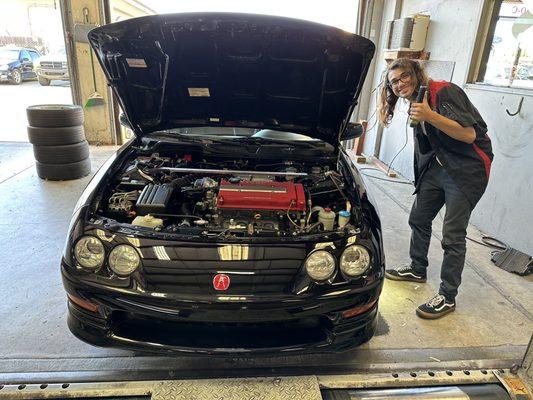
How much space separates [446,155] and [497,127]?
156 centimetres

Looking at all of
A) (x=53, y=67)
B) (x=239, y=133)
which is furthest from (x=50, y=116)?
(x=53, y=67)

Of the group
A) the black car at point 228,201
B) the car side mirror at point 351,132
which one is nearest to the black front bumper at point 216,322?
the black car at point 228,201

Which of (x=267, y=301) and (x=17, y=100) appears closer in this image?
(x=267, y=301)

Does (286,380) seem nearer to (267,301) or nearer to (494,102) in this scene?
(267,301)

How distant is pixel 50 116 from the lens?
392 centimetres

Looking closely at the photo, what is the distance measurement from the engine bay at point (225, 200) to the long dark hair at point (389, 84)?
1.62ft

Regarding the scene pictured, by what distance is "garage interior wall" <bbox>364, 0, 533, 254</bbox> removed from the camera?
2.86 metres

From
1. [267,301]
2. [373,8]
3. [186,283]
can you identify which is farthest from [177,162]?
[373,8]

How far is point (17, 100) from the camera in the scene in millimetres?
9266

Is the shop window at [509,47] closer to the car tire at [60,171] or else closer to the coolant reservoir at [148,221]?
the coolant reservoir at [148,221]

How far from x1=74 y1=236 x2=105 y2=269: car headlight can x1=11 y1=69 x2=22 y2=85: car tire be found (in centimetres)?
1204

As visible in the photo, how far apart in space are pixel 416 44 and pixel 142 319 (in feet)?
14.5

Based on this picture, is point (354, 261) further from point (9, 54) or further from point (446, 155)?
point (9, 54)

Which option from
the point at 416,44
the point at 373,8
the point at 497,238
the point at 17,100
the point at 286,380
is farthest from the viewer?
the point at 17,100
